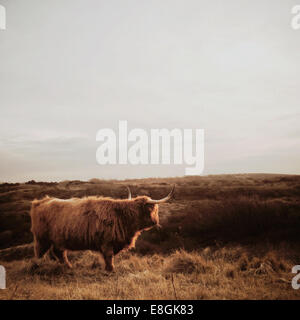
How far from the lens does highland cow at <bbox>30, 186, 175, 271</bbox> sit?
6492 mm

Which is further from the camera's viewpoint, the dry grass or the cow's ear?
the cow's ear

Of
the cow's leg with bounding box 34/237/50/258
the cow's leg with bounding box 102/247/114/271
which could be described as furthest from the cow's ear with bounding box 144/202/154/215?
the cow's leg with bounding box 34/237/50/258

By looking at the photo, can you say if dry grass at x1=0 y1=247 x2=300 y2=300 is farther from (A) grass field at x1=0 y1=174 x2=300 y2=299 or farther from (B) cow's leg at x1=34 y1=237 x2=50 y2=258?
(B) cow's leg at x1=34 y1=237 x2=50 y2=258

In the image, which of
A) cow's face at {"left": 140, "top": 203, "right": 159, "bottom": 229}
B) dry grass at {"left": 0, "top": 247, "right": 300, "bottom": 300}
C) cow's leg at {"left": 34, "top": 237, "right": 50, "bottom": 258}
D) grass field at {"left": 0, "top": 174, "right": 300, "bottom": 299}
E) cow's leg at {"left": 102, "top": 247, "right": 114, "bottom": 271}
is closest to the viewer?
dry grass at {"left": 0, "top": 247, "right": 300, "bottom": 300}

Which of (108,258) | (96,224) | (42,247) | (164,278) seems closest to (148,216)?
(96,224)

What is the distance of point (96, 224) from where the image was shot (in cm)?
649

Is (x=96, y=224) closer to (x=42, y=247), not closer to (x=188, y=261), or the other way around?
(x=42, y=247)

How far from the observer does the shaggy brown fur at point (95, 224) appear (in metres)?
6.49

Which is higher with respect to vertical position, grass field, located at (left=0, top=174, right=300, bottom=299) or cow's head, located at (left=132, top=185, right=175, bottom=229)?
cow's head, located at (left=132, top=185, right=175, bottom=229)

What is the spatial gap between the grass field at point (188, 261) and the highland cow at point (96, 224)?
22.1 inches

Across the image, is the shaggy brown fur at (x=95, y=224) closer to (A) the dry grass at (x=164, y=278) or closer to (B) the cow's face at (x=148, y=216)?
(B) the cow's face at (x=148, y=216)

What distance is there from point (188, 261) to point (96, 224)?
7.91 feet

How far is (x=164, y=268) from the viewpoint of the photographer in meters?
6.36
